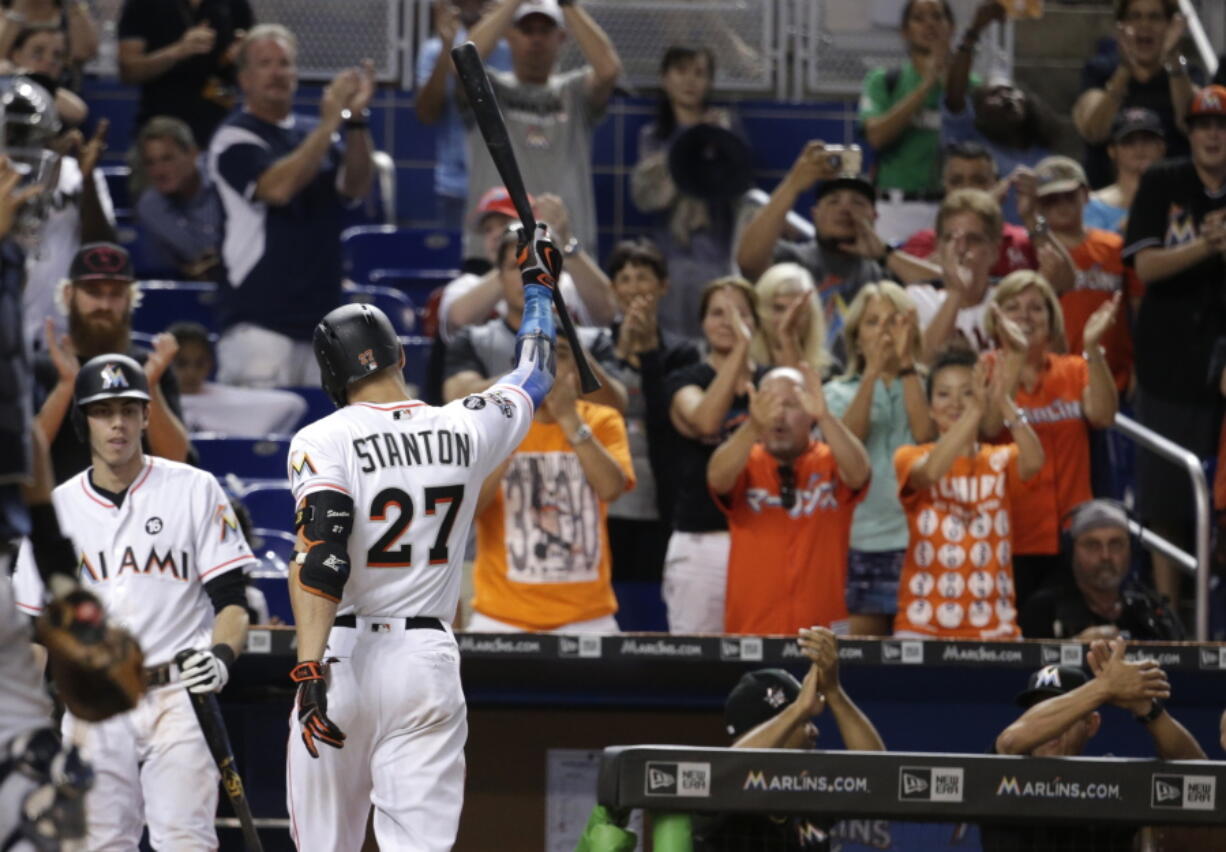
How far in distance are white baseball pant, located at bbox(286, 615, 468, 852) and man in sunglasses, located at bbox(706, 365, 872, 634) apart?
215cm

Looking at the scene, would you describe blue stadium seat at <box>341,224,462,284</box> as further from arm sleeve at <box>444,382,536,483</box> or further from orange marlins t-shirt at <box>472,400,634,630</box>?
arm sleeve at <box>444,382,536,483</box>

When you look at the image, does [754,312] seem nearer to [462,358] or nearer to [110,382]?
[462,358]

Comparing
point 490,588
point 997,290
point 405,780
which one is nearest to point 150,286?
point 490,588

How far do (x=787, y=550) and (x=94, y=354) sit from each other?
2.79m

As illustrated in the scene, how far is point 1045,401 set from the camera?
807cm

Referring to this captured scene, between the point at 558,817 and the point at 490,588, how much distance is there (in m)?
0.90

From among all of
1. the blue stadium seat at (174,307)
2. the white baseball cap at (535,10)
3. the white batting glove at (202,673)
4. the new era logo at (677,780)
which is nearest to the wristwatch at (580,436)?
the white batting glove at (202,673)

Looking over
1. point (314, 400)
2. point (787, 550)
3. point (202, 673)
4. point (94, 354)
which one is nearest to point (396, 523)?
point (202, 673)

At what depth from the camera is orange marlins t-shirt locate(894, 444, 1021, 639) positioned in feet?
24.1

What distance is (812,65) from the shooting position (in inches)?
507

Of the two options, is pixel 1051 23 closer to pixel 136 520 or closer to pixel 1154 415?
pixel 1154 415

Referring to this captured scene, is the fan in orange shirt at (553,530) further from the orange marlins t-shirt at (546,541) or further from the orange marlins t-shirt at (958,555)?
the orange marlins t-shirt at (958,555)

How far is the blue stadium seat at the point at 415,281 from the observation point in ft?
36.6

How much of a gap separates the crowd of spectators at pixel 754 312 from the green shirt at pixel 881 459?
0.01m
